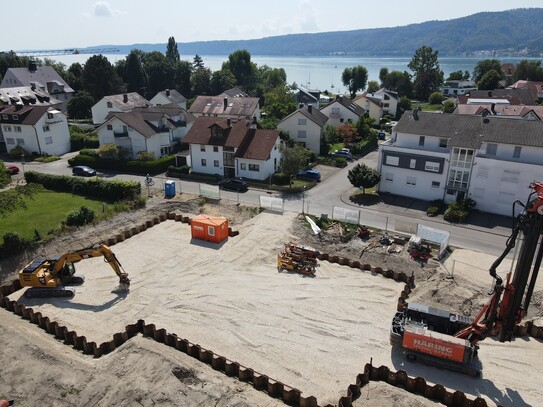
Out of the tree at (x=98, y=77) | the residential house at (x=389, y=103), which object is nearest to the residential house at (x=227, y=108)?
the tree at (x=98, y=77)

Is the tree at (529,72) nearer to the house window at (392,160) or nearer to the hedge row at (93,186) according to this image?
the house window at (392,160)

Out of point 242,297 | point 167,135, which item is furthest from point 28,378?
point 167,135

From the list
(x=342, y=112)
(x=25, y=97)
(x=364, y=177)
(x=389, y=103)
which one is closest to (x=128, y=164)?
(x=364, y=177)

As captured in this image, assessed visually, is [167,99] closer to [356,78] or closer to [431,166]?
[431,166]

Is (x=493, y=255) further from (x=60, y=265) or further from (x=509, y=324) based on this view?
(x=60, y=265)

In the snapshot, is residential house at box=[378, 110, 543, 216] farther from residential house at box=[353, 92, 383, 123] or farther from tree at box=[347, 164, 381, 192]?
residential house at box=[353, 92, 383, 123]
